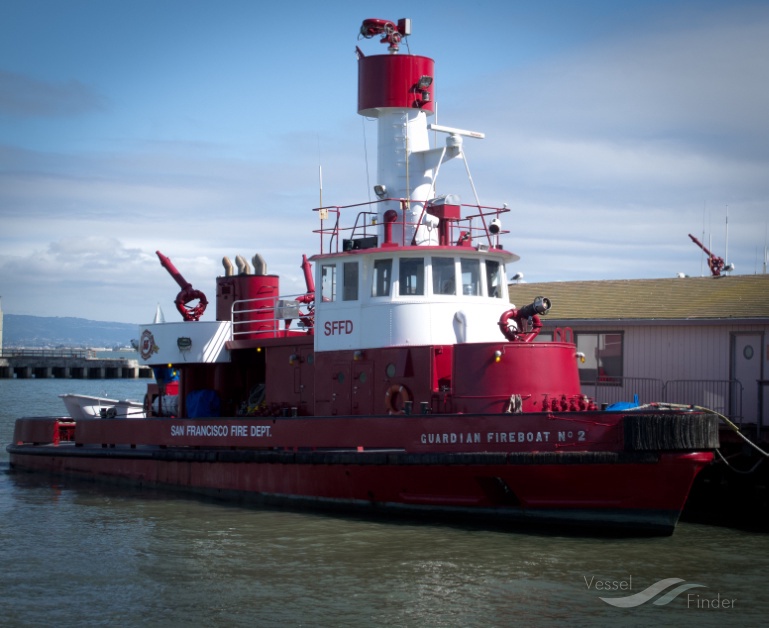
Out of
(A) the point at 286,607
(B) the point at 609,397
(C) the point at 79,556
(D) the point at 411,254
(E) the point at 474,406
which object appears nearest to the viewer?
(A) the point at 286,607

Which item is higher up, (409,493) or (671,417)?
(671,417)

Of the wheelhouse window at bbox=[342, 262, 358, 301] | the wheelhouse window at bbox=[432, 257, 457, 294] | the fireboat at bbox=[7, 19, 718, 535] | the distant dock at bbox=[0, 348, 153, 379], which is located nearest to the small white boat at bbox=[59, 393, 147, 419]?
the fireboat at bbox=[7, 19, 718, 535]

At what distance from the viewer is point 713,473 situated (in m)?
16.6

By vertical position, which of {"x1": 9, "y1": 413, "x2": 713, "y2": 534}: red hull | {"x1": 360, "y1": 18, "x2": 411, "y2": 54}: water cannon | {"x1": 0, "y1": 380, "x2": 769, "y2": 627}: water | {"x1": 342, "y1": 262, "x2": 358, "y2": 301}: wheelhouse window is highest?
{"x1": 360, "y1": 18, "x2": 411, "y2": 54}: water cannon

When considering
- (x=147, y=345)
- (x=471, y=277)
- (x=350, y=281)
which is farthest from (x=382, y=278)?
(x=147, y=345)

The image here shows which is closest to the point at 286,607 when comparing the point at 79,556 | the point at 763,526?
the point at 79,556

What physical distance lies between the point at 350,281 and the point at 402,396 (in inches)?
79.6

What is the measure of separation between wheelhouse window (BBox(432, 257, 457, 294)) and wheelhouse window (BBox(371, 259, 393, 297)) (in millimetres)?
659

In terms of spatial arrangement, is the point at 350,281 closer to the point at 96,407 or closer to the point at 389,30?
the point at 389,30

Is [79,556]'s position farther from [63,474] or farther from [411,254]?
[63,474]

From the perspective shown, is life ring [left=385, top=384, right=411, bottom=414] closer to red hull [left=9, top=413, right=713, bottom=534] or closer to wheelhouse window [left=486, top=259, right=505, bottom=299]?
red hull [left=9, top=413, right=713, bottom=534]

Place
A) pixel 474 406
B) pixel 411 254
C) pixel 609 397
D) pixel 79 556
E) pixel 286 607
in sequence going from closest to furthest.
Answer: pixel 286 607
pixel 79 556
pixel 474 406
pixel 411 254
pixel 609 397

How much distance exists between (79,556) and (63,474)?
24.6 ft

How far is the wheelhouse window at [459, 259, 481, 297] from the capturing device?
14852 mm
